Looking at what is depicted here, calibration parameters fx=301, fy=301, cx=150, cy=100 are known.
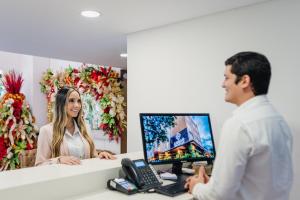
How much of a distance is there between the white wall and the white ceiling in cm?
11

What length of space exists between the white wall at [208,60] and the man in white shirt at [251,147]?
0.83 metres

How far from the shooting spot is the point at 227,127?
1356 mm

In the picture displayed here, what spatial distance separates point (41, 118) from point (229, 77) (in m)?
6.64

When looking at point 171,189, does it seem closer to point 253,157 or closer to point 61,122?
point 253,157

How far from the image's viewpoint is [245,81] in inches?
56.4

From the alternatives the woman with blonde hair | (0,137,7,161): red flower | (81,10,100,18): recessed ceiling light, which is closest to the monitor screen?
the woman with blonde hair

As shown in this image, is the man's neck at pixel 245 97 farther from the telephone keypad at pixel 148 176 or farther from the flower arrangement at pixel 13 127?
the flower arrangement at pixel 13 127

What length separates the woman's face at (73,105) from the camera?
2.52 meters

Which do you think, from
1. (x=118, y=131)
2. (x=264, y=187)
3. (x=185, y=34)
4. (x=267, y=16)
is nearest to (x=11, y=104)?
(x=118, y=131)

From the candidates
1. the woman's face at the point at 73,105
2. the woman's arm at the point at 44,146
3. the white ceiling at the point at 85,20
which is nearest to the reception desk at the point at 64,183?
the woman's arm at the point at 44,146

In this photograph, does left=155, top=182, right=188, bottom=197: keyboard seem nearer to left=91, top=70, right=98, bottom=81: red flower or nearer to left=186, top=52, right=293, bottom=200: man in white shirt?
left=186, top=52, right=293, bottom=200: man in white shirt

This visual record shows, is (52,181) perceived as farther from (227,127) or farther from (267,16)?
(267,16)

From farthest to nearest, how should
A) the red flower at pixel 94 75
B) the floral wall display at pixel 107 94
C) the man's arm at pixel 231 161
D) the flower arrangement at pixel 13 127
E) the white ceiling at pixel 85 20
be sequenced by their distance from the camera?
1. the red flower at pixel 94 75
2. the floral wall display at pixel 107 94
3. the flower arrangement at pixel 13 127
4. the white ceiling at pixel 85 20
5. the man's arm at pixel 231 161

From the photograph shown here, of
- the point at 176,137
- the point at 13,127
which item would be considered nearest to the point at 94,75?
the point at 13,127
